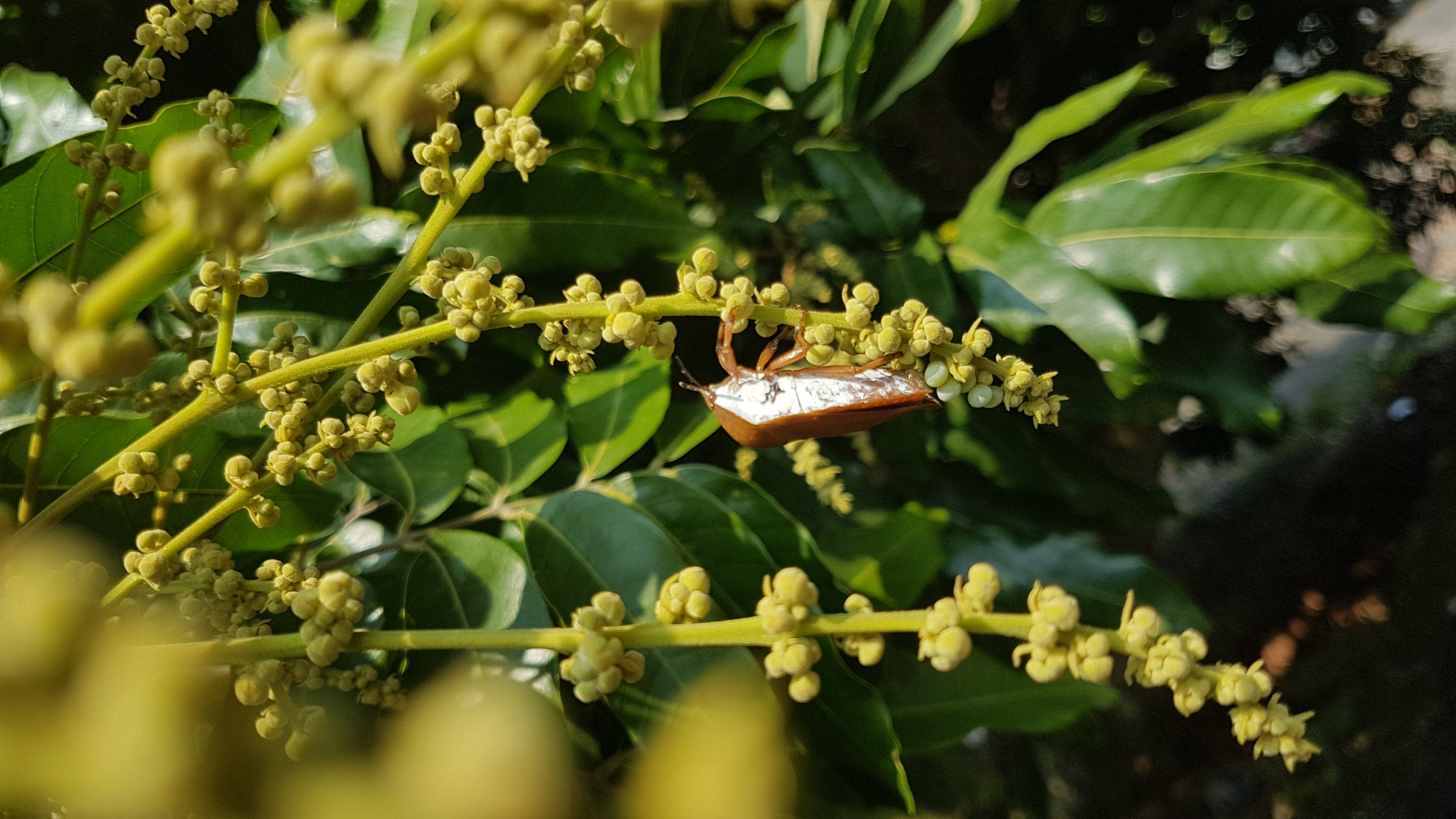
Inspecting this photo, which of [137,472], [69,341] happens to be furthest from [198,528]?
[69,341]

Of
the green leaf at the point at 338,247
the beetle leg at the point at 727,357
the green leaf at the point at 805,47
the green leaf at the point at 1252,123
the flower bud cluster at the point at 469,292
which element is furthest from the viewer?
the green leaf at the point at 805,47

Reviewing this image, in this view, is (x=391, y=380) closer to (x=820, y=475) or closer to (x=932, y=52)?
(x=820, y=475)

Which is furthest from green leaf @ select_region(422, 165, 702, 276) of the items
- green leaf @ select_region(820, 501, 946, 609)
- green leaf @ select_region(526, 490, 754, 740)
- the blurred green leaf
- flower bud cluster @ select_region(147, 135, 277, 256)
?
A: the blurred green leaf

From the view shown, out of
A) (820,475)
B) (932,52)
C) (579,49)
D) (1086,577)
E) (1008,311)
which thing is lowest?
(1086,577)

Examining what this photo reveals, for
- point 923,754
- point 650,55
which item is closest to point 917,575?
point 923,754

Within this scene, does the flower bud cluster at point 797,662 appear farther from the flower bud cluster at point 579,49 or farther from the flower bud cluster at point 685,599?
the flower bud cluster at point 579,49

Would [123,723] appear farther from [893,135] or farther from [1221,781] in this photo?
[1221,781]

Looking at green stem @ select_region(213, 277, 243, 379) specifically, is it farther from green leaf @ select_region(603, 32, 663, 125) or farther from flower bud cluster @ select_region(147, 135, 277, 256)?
green leaf @ select_region(603, 32, 663, 125)

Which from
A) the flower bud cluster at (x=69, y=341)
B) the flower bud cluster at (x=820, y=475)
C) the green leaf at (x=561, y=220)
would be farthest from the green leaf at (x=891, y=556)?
the flower bud cluster at (x=69, y=341)
